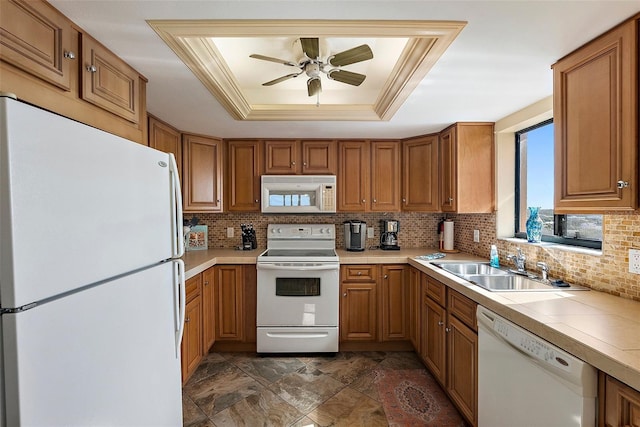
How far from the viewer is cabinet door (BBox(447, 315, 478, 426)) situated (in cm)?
165

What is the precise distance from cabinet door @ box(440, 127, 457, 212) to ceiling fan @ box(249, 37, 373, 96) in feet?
4.07

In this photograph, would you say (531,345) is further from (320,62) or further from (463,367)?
(320,62)

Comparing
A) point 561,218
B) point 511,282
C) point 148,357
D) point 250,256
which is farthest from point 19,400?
point 561,218

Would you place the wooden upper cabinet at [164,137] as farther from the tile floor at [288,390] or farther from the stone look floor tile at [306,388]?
the stone look floor tile at [306,388]

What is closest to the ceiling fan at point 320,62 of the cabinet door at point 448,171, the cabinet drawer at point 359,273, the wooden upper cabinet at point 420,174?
the cabinet door at point 448,171

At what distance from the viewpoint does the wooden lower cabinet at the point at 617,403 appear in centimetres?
85

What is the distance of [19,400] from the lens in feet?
Answer: 2.19

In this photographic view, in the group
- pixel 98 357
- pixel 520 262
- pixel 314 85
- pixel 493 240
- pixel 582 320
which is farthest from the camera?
pixel 493 240

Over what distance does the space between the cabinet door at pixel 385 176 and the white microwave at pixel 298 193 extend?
1.52ft

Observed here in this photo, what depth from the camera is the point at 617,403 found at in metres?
0.90

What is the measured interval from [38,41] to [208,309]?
215 cm

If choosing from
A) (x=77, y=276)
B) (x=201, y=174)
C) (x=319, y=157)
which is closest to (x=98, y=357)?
(x=77, y=276)

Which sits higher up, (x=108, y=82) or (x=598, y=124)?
(x=108, y=82)

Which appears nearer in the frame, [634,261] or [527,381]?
[527,381]
